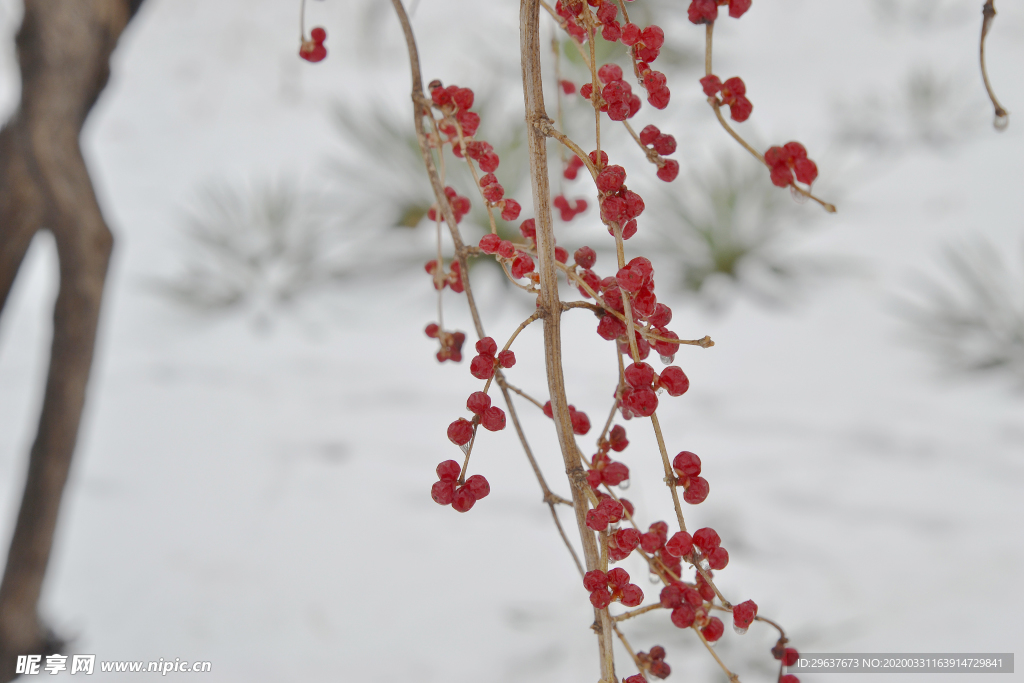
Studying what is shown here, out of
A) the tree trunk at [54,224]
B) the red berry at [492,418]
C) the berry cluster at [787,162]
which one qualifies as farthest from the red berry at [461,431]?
the tree trunk at [54,224]

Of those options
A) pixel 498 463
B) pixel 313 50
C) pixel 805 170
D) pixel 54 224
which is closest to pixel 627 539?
pixel 805 170

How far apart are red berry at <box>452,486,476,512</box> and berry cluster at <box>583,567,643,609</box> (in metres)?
0.04

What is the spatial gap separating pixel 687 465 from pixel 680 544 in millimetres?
23

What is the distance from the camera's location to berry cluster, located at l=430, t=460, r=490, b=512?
21 centimetres

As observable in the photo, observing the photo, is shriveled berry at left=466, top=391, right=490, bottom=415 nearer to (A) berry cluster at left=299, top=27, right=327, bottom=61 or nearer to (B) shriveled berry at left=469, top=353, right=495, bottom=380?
(B) shriveled berry at left=469, top=353, right=495, bottom=380

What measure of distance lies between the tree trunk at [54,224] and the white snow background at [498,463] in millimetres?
117

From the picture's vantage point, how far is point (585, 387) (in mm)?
979

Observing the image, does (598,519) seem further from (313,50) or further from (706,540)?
(313,50)

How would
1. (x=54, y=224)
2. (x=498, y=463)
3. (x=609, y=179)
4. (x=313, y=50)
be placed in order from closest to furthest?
(x=609, y=179) < (x=313, y=50) < (x=54, y=224) < (x=498, y=463)

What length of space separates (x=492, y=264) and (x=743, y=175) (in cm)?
50

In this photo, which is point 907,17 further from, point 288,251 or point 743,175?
point 288,251

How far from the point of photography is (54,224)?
0.46 m

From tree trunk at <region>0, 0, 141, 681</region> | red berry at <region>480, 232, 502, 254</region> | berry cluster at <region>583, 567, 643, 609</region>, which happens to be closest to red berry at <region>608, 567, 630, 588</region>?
berry cluster at <region>583, 567, 643, 609</region>

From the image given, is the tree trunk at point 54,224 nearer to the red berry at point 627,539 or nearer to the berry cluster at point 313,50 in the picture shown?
the berry cluster at point 313,50
